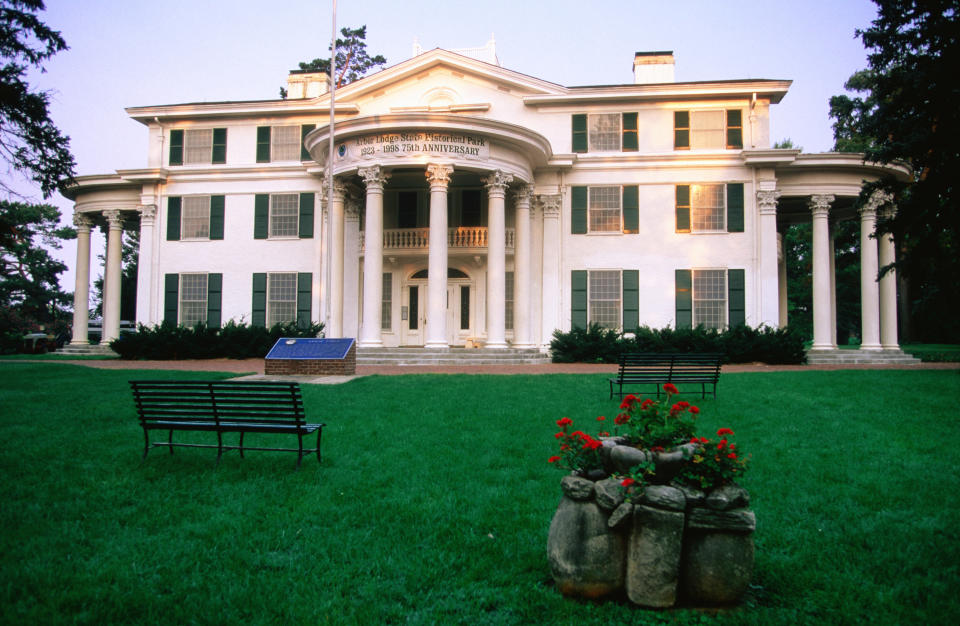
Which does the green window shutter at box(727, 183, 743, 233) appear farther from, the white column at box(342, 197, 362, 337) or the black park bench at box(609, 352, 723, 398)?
the white column at box(342, 197, 362, 337)

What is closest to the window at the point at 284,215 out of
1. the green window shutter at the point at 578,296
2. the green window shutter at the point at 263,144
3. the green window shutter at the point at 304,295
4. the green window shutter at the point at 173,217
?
the green window shutter at the point at 263,144

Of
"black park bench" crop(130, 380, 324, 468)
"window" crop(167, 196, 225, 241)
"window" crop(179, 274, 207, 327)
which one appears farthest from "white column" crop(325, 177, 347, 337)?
"black park bench" crop(130, 380, 324, 468)

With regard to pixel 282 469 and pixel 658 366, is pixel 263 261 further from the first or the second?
pixel 282 469

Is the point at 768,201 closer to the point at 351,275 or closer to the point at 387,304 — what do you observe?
the point at 387,304

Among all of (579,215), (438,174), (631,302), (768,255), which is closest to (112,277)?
(438,174)

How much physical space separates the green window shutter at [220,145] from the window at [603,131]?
14.7m

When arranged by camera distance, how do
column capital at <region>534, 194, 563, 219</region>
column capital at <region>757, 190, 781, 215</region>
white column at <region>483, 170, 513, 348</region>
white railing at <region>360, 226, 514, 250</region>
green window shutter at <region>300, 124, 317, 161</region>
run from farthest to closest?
green window shutter at <region>300, 124, 317, 161</region> < column capital at <region>534, 194, 563, 219</region> < white railing at <region>360, 226, 514, 250</region> < column capital at <region>757, 190, 781, 215</region> < white column at <region>483, 170, 513, 348</region>

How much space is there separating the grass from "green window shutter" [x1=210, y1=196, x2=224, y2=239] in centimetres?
1856

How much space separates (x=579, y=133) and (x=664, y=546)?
24.3m

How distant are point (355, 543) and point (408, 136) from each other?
18.8 metres

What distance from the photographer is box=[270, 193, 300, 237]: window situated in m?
27.4

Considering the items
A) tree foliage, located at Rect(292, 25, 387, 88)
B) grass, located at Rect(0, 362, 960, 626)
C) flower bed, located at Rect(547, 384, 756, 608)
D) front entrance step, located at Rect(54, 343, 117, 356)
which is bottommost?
grass, located at Rect(0, 362, 960, 626)

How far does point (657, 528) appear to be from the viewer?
401cm

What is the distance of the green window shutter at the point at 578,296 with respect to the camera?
26.1 meters
